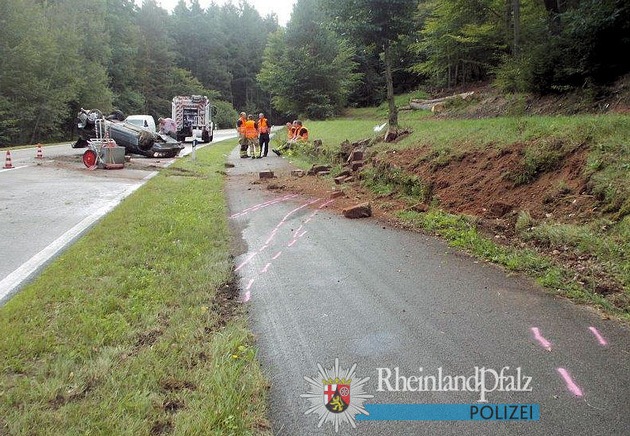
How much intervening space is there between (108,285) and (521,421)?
12.3ft

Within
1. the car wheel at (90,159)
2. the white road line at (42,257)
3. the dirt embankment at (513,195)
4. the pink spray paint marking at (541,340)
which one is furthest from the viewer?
the car wheel at (90,159)

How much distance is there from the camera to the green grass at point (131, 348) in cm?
260

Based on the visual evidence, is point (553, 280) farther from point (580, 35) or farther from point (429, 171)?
point (580, 35)

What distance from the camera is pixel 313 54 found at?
115 ft

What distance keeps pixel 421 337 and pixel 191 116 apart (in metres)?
31.0

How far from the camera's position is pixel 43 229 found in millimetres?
7105

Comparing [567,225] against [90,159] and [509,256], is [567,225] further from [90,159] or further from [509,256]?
[90,159]

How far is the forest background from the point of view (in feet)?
38.7

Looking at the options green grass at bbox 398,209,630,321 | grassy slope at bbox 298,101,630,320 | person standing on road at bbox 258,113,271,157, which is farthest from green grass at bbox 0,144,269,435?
person standing on road at bbox 258,113,271,157

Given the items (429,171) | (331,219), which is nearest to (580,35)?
(429,171)

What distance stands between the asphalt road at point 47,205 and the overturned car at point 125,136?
1.72 meters

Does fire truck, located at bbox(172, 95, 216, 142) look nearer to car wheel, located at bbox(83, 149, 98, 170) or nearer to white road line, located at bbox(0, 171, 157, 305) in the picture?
car wheel, located at bbox(83, 149, 98, 170)

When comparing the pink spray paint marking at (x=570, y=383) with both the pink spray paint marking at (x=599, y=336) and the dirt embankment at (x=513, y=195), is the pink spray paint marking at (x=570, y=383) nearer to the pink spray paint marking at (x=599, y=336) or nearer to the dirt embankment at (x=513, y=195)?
the pink spray paint marking at (x=599, y=336)

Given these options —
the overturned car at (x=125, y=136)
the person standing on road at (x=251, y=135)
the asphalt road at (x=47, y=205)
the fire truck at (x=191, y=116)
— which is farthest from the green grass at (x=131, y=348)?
the fire truck at (x=191, y=116)
